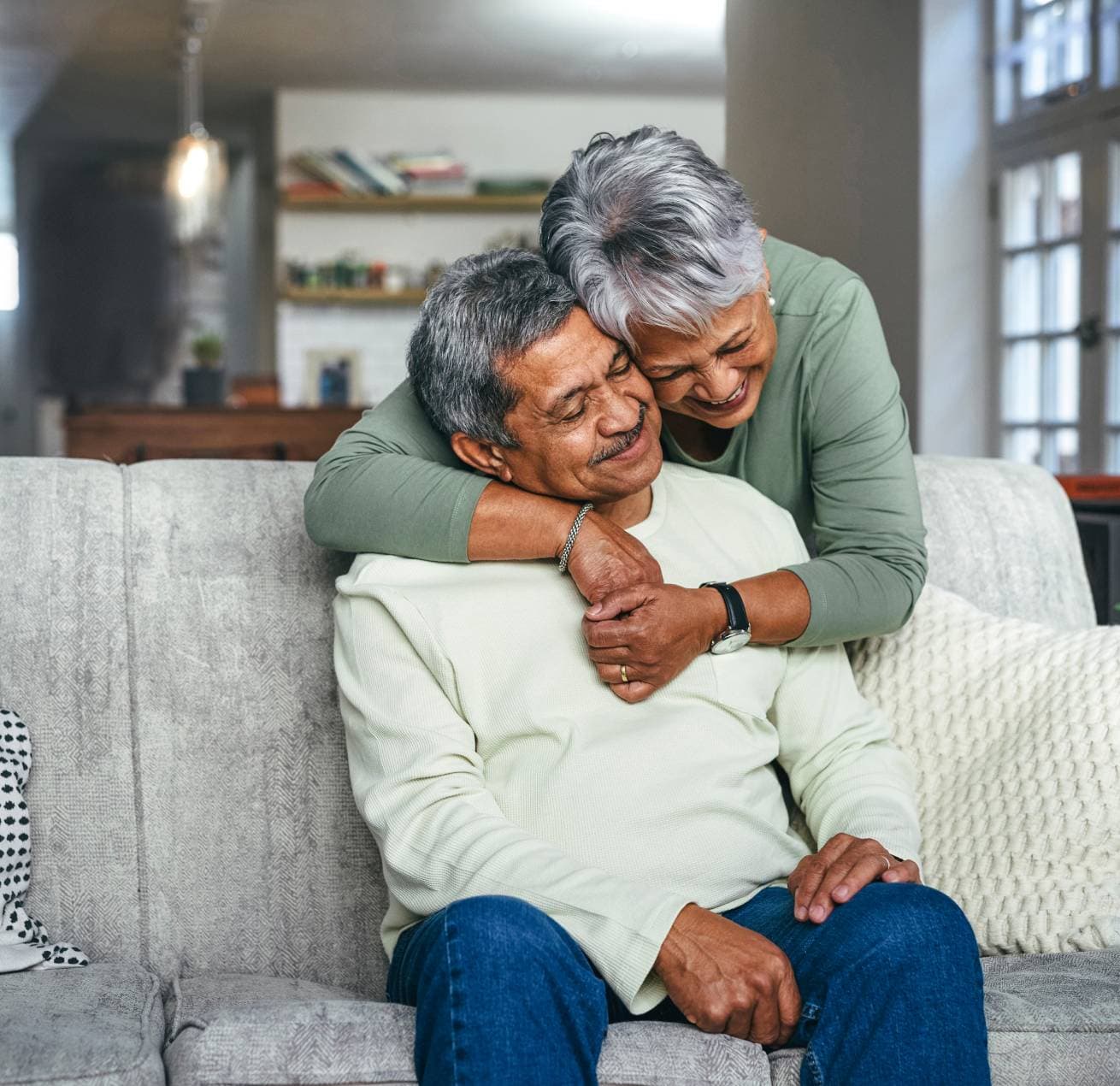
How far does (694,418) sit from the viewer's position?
1832 millimetres

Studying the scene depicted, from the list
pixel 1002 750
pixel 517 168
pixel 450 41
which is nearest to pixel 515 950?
pixel 1002 750

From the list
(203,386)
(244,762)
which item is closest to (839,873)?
(244,762)

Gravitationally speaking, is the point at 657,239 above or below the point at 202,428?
above

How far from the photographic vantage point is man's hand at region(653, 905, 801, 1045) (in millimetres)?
1306

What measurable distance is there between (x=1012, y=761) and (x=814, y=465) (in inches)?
17.5

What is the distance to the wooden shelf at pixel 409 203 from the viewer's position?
7.54 m

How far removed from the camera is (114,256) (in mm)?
11375

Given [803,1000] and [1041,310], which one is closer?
[803,1000]

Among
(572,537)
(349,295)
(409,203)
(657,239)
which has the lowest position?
(572,537)

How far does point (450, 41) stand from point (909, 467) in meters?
5.48

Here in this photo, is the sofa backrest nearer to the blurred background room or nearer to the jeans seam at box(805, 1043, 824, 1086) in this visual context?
the jeans seam at box(805, 1043, 824, 1086)

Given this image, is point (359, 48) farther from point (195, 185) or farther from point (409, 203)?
point (195, 185)

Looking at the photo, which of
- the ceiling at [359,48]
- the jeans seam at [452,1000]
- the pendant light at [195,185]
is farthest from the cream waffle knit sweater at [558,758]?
the ceiling at [359,48]

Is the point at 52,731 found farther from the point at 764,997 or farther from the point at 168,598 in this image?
the point at 764,997
